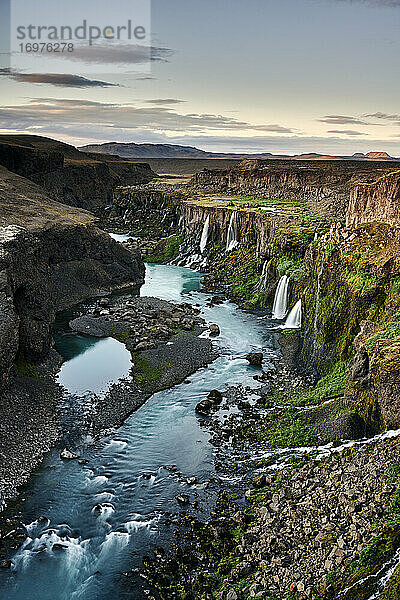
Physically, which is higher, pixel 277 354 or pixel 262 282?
pixel 262 282

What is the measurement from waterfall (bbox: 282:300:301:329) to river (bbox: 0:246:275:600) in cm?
877

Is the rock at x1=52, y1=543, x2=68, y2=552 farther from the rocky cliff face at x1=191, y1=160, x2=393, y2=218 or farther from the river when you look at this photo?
the rocky cliff face at x1=191, y1=160, x2=393, y2=218

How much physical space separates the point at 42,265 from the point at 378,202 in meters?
27.9

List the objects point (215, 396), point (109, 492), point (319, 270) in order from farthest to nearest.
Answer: point (319, 270) → point (215, 396) → point (109, 492)

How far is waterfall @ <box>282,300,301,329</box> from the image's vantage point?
46.6 m

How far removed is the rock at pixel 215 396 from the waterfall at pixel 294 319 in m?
14.0

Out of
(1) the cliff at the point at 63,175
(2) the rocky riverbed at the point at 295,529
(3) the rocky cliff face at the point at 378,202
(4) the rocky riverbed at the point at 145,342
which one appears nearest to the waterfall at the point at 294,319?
(4) the rocky riverbed at the point at 145,342

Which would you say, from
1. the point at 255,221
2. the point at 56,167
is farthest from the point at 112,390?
the point at 56,167

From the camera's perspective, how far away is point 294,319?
47.1 m

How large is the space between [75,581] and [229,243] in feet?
188

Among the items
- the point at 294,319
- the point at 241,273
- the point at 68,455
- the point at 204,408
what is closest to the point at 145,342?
the point at 204,408

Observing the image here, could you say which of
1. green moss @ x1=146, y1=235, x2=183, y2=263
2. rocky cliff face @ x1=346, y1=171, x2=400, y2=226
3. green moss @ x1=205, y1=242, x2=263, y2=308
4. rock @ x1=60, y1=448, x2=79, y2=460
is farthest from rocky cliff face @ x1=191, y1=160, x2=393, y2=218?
rock @ x1=60, y1=448, x2=79, y2=460

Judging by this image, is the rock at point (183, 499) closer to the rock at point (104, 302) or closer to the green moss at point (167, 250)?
the rock at point (104, 302)

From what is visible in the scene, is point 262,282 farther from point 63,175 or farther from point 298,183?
point 63,175
